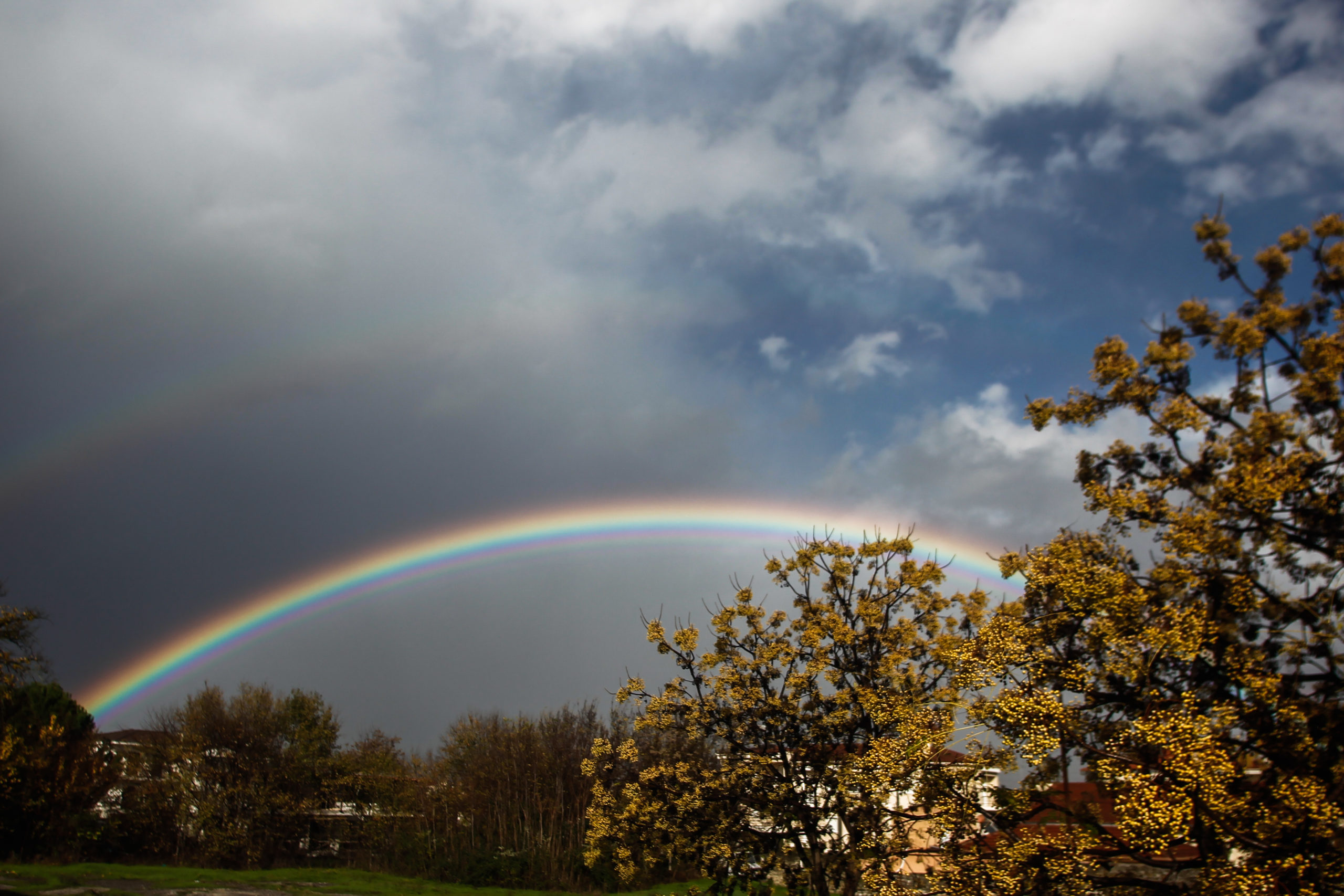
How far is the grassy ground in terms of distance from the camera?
2133 cm

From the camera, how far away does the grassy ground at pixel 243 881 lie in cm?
2133

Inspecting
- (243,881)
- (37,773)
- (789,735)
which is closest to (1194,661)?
(789,735)

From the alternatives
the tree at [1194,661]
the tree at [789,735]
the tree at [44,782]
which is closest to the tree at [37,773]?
the tree at [44,782]

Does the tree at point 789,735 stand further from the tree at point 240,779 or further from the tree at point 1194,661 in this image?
the tree at point 240,779

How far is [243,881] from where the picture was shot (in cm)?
2817

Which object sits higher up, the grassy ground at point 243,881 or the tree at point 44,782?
the tree at point 44,782

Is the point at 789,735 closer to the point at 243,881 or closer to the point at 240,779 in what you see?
the point at 243,881

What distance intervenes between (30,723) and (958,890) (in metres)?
41.3

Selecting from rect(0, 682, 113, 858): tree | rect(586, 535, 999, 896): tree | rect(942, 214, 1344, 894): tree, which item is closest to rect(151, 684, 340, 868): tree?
rect(0, 682, 113, 858): tree

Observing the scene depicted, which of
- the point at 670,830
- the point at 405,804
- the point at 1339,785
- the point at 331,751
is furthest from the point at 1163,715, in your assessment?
the point at 331,751

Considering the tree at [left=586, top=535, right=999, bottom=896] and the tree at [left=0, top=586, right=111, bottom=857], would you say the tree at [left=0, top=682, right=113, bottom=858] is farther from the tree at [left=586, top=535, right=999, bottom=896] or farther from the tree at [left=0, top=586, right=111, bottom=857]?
the tree at [left=586, top=535, right=999, bottom=896]

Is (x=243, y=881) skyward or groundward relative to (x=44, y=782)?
groundward

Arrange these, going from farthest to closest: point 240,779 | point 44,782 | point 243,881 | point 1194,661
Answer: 1. point 240,779
2. point 44,782
3. point 243,881
4. point 1194,661

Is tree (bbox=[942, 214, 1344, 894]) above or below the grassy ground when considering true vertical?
above
